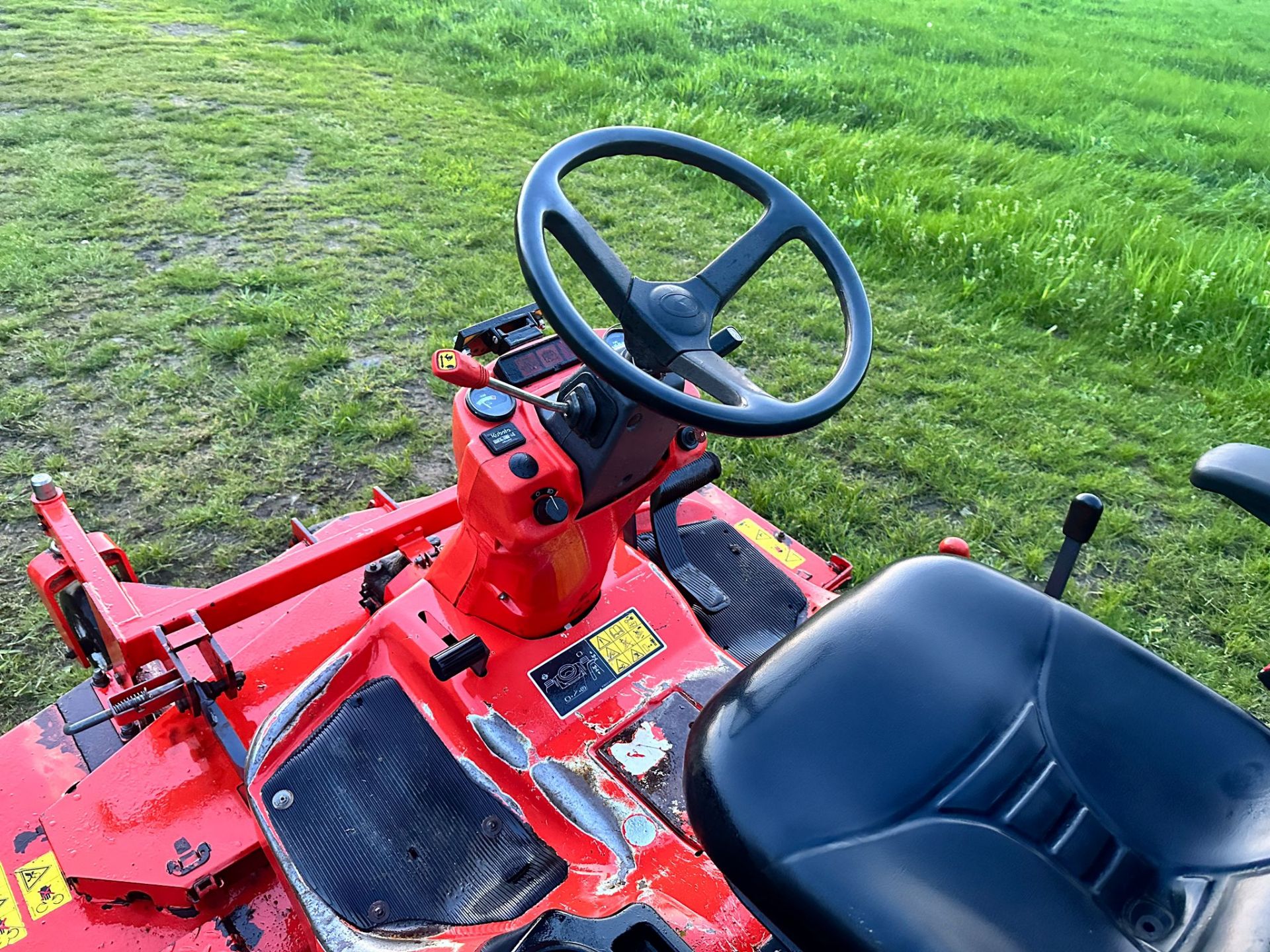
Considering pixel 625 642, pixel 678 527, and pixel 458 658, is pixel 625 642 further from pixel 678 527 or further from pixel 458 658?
pixel 678 527

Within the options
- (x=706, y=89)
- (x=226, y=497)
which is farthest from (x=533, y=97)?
(x=226, y=497)

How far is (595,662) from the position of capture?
1.96 metres

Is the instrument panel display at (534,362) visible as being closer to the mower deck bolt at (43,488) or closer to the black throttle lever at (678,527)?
the black throttle lever at (678,527)

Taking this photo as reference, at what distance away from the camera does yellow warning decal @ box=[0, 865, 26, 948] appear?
5.72 ft

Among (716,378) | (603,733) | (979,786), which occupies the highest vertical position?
(716,378)

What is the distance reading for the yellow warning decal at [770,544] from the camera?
2746mm

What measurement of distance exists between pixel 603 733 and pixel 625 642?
24cm

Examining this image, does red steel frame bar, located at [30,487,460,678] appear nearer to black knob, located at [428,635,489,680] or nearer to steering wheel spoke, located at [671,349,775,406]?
black knob, located at [428,635,489,680]

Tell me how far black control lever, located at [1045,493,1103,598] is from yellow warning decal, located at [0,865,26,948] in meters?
2.16

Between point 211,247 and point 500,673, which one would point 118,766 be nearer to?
point 500,673

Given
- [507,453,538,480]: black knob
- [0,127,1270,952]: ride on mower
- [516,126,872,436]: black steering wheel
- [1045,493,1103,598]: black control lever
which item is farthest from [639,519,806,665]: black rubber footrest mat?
[516,126,872,436]: black steering wheel

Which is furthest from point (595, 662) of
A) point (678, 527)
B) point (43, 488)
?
point (43, 488)

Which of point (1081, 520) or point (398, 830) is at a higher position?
point (1081, 520)

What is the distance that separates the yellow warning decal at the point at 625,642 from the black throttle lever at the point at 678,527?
0.38 meters
